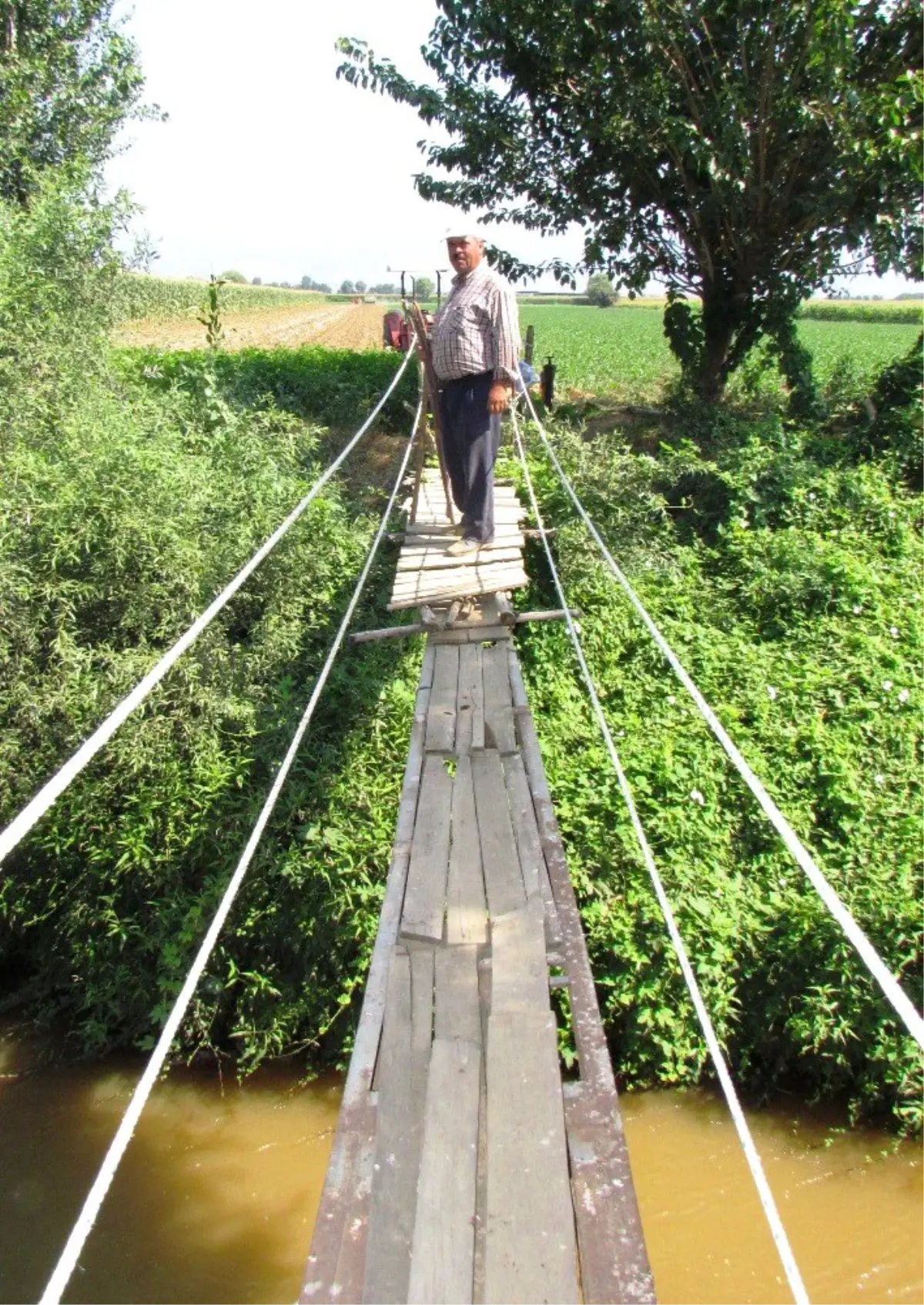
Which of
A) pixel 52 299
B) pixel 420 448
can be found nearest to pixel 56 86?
pixel 52 299

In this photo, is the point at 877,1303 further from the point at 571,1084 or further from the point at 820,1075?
the point at 571,1084

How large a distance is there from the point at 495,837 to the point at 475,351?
1.99 metres

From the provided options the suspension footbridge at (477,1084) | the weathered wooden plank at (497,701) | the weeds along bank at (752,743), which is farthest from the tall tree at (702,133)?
the suspension footbridge at (477,1084)

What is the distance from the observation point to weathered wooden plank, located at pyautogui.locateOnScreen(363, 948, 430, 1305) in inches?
49.3

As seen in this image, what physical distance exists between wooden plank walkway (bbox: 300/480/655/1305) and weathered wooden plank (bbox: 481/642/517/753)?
0.43 metres

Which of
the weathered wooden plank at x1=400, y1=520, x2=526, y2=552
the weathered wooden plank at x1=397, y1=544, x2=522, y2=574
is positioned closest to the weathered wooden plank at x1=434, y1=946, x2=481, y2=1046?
the weathered wooden plank at x1=397, y1=544, x2=522, y2=574

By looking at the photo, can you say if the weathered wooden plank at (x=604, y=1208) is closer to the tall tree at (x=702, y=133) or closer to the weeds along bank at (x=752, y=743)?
the weeds along bank at (x=752, y=743)

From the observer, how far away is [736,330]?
25.4 ft

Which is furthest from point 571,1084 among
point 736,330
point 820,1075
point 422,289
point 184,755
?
point 736,330

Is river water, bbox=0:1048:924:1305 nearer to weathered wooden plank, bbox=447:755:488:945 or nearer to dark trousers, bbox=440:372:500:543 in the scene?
weathered wooden plank, bbox=447:755:488:945

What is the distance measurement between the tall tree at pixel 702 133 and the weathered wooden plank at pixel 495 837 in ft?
15.6

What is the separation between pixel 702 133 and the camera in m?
6.43

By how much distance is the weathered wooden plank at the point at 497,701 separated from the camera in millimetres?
2895

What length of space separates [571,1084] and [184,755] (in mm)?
3177
